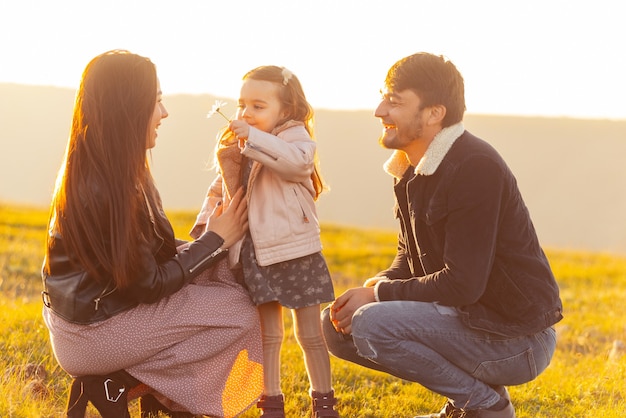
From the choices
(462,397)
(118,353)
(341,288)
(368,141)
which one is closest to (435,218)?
(462,397)

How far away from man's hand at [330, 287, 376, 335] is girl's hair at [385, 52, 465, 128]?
40.5 inches

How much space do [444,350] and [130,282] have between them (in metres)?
1.64

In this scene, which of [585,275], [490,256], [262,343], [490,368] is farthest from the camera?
[585,275]

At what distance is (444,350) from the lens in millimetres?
3965

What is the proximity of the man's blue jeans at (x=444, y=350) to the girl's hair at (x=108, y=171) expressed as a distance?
1.30 meters

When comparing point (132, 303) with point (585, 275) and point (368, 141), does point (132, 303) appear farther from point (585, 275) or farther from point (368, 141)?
point (368, 141)

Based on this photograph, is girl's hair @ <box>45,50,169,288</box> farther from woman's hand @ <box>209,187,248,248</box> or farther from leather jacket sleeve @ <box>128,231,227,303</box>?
woman's hand @ <box>209,187,248,248</box>

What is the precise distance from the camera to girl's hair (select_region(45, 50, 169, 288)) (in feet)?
11.6

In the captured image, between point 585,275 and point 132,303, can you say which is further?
point 585,275

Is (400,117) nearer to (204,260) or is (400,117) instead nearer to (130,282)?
(204,260)

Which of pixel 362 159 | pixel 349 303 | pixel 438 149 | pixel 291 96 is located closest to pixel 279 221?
pixel 349 303

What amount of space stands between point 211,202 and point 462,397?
1812 millimetres

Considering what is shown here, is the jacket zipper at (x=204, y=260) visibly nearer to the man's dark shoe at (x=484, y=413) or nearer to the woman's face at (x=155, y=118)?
the woman's face at (x=155, y=118)

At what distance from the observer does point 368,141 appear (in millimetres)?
68562
